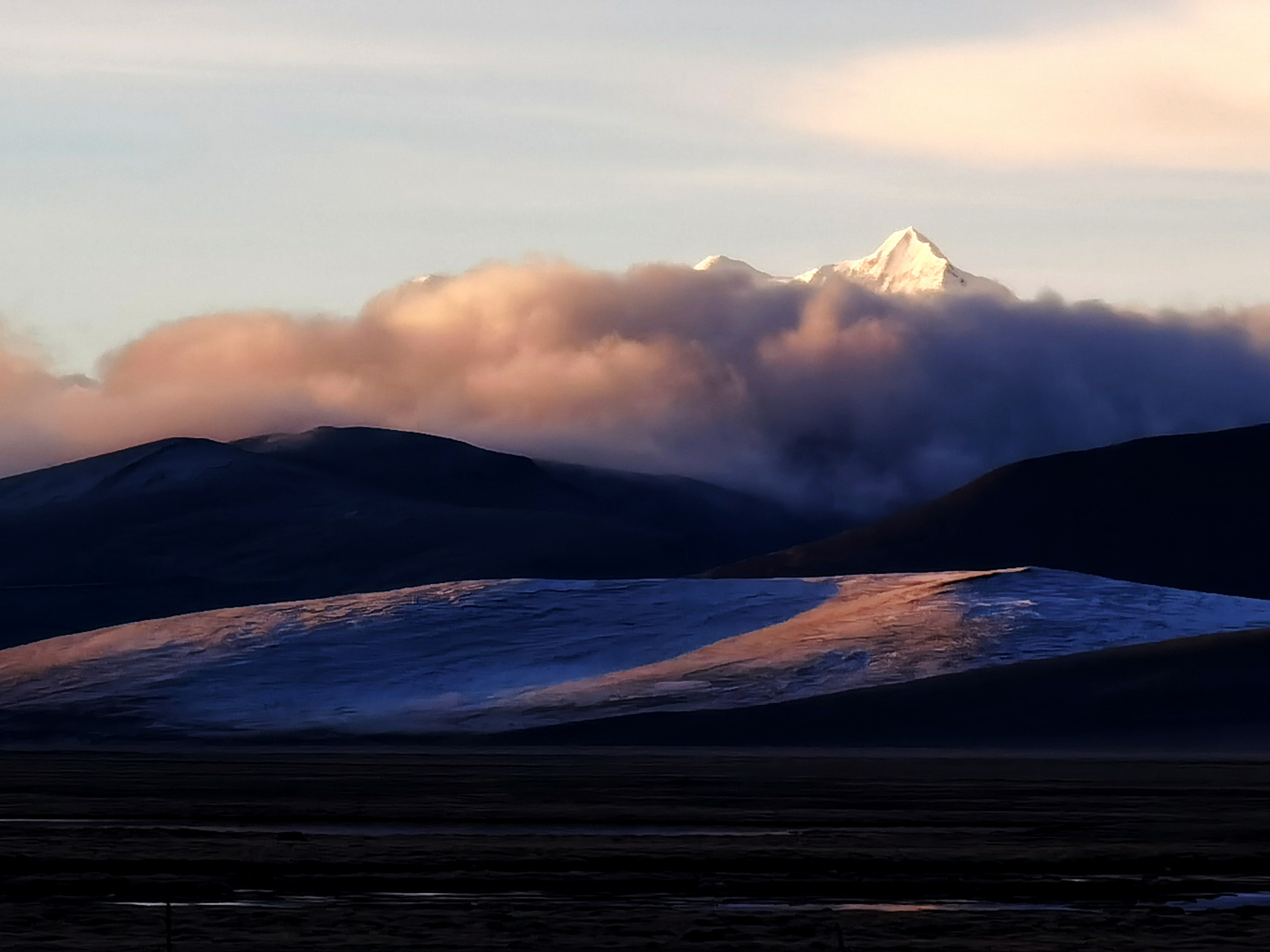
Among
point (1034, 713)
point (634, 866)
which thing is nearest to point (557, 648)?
point (1034, 713)

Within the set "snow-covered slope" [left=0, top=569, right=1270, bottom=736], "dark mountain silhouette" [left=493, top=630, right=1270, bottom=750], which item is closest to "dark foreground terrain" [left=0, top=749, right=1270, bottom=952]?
"dark mountain silhouette" [left=493, top=630, right=1270, bottom=750]

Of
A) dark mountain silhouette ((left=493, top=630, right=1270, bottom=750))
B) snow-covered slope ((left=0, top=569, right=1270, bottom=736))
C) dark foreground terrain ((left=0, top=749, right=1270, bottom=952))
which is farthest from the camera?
snow-covered slope ((left=0, top=569, right=1270, bottom=736))

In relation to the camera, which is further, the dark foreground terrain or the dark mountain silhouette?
the dark mountain silhouette

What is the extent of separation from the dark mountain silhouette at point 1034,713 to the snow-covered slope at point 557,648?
9.94 ft

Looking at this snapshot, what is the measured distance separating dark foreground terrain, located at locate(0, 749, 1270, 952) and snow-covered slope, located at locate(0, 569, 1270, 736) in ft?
234

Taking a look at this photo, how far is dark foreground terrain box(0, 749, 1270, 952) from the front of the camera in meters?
35.1

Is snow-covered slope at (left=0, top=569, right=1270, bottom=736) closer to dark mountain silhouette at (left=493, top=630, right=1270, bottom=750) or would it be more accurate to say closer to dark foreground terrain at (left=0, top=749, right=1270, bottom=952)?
dark mountain silhouette at (left=493, top=630, right=1270, bottom=750)

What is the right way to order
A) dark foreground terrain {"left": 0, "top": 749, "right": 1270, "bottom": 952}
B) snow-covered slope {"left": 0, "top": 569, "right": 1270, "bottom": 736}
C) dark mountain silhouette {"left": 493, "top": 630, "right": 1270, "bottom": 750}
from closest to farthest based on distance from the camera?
dark foreground terrain {"left": 0, "top": 749, "right": 1270, "bottom": 952}
dark mountain silhouette {"left": 493, "top": 630, "right": 1270, "bottom": 750}
snow-covered slope {"left": 0, "top": 569, "right": 1270, "bottom": 736}

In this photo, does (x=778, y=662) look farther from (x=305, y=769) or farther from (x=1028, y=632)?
(x=305, y=769)

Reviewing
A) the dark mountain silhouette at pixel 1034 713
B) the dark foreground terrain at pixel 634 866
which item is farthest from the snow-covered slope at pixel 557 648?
the dark foreground terrain at pixel 634 866

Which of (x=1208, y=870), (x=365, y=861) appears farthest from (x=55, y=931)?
(x=1208, y=870)

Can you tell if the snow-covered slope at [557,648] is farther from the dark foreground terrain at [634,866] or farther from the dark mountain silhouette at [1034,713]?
the dark foreground terrain at [634,866]

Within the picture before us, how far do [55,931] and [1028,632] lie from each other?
13122cm

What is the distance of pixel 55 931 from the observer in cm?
3478
